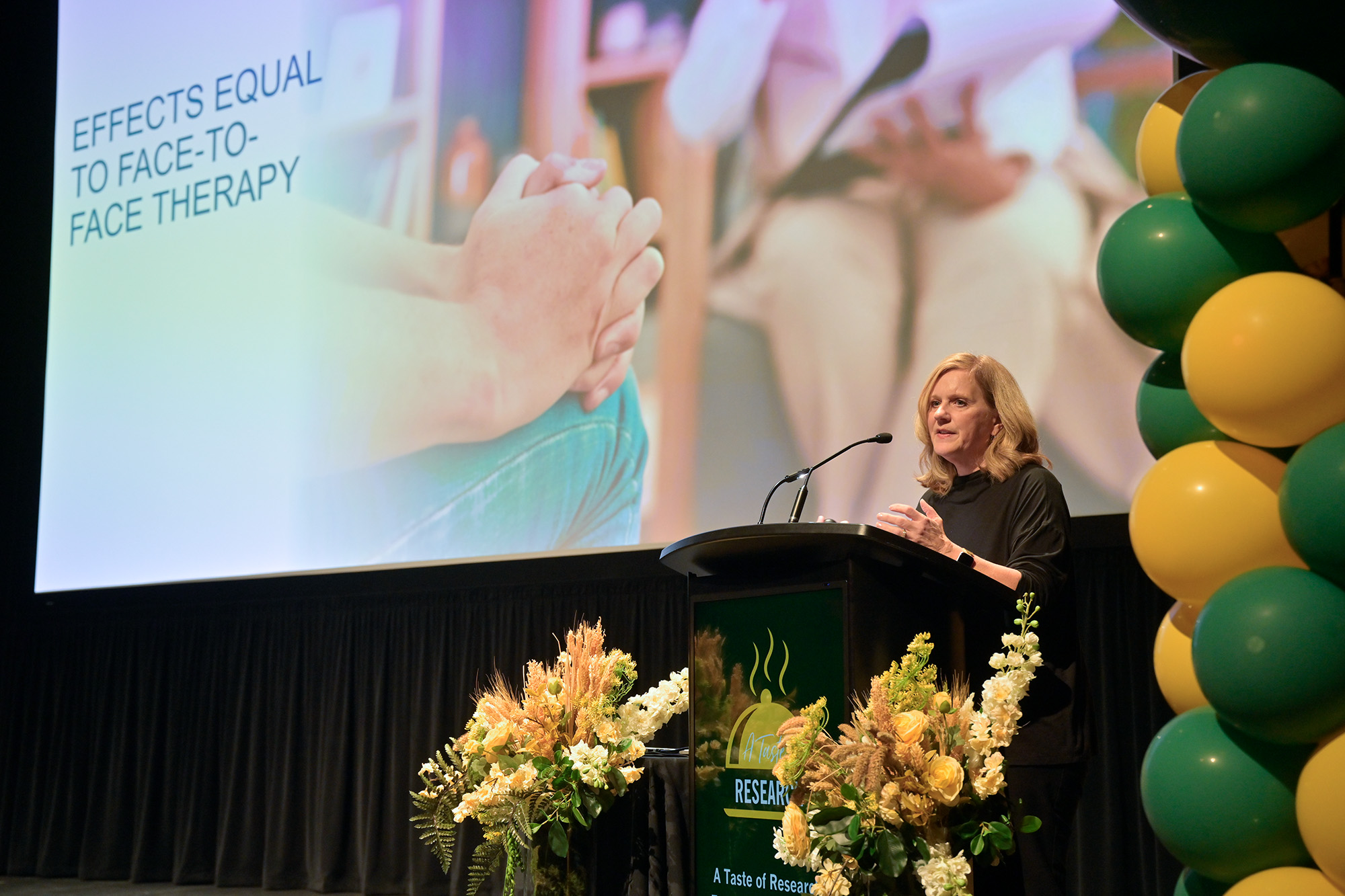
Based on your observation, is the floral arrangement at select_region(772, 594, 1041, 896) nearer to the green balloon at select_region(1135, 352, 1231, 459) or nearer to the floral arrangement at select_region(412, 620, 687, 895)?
the green balloon at select_region(1135, 352, 1231, 459)

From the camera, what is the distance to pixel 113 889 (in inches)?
217

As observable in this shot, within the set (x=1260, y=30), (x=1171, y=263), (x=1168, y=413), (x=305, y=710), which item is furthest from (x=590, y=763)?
(x=305, y=710)

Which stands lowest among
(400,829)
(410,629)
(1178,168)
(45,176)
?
(400,829)

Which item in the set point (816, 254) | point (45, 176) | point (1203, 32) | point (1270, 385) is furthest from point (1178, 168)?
point (45, 176)

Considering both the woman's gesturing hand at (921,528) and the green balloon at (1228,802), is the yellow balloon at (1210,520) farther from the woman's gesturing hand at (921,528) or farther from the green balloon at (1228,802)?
the woman's gesturing hand at (921,528)

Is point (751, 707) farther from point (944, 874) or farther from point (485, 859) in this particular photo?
point (485, 859)

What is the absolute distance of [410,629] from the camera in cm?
531

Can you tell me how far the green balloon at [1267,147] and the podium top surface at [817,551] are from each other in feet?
2.11

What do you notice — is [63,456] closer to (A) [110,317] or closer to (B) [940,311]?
(A) [110,317]

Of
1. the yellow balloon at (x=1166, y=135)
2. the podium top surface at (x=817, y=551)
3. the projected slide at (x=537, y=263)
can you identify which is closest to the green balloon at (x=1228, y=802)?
the podium top surface at (x=817, y=551)

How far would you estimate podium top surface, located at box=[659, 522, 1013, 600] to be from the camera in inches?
72.4

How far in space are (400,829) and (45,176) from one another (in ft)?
13.0

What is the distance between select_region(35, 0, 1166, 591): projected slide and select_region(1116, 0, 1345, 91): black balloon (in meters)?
1.98

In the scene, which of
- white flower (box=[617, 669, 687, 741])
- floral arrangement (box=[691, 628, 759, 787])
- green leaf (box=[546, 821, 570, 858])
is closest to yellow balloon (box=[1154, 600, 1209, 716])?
floral arrangement (box=[691, 628, 759, 787])
